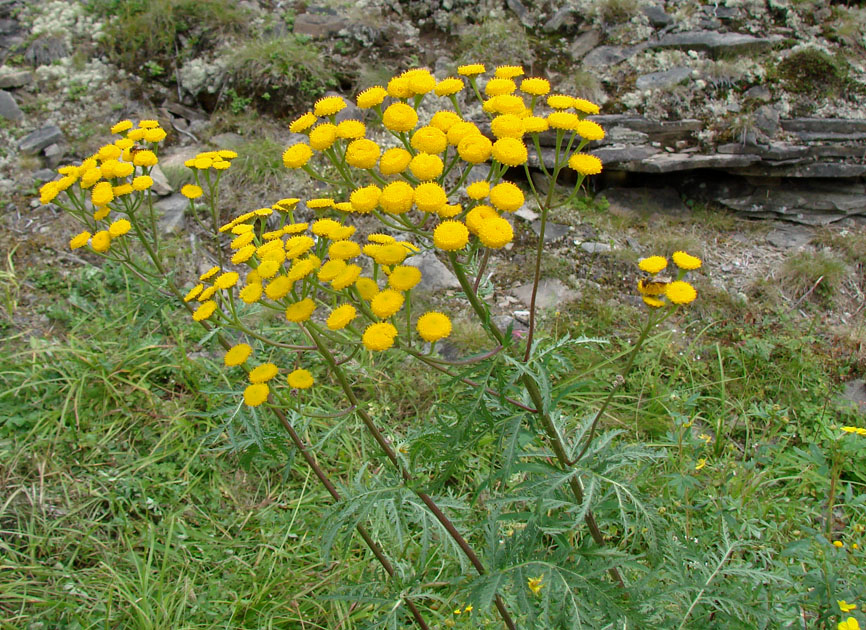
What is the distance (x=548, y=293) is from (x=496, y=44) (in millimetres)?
2717

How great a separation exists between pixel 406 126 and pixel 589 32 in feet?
16.0

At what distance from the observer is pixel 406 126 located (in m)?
1.52

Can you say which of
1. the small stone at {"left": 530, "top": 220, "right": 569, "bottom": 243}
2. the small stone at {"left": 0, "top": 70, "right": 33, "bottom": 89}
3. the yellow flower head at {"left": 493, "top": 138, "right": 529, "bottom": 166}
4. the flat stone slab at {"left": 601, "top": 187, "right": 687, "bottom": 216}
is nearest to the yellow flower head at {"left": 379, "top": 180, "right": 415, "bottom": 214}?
the yellow flower head at {"left": 493, "top": 138, "right": 529, "bottom": 166}

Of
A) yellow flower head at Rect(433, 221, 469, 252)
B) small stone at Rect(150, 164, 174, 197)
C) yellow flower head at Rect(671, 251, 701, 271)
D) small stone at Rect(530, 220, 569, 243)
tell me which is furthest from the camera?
small stone at Rect(150, 164, 174, 197)

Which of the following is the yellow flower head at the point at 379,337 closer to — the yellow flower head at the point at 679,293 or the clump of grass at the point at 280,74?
the yellow flower head at the point at 679,293

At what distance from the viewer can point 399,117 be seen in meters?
1.50

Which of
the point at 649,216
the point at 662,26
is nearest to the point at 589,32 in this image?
the point at 662,26

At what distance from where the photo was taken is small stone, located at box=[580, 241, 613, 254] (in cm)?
443

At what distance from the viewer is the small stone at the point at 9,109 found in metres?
5.33

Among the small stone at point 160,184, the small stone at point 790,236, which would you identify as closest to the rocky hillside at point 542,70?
the small stone at point 790,236

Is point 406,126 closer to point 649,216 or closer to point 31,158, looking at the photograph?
point 649,216

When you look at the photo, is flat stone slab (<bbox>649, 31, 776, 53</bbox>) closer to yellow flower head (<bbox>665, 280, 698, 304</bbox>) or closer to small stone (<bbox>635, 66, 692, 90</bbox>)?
small stone (<bbox>635, 66, 692, 90</bbox>)

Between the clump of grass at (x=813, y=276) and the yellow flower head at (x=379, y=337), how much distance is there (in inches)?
148

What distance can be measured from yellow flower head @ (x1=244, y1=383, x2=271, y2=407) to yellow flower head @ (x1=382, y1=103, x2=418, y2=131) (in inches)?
30.8
